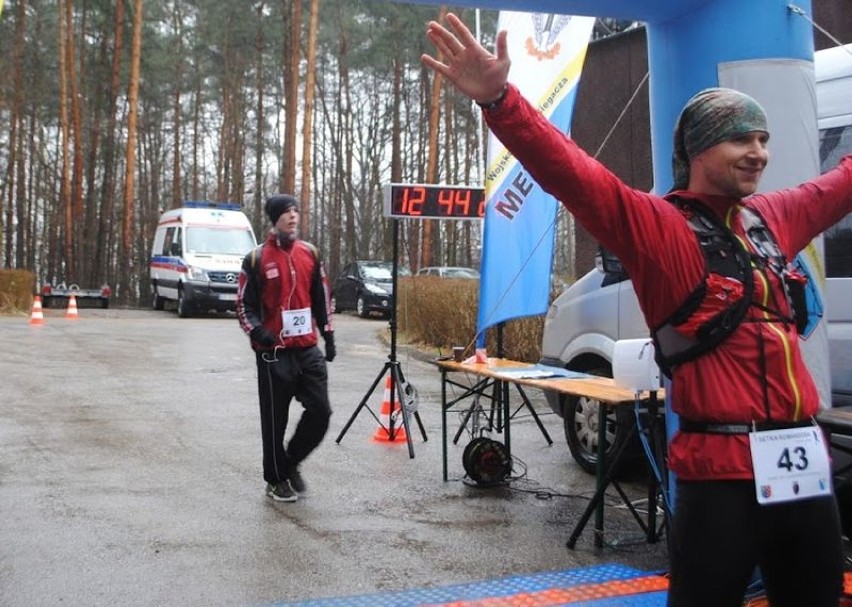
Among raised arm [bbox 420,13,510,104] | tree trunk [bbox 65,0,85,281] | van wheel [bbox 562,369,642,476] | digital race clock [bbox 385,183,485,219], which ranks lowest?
van wheel [bbox 562,369,642,476]

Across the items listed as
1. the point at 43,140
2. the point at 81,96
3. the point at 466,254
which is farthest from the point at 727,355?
the point at 43,140

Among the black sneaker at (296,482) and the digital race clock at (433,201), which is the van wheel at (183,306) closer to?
the digital race clock at (433,201)

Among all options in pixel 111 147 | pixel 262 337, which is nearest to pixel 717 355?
pixel 262 337

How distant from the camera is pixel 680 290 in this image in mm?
2205

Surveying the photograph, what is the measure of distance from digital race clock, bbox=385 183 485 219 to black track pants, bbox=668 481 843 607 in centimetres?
552

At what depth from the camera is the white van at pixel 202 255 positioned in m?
22.3

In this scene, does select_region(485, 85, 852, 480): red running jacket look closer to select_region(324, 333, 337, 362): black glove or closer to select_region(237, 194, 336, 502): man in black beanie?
select_region(237, 194, 336, 502): man in black beanie

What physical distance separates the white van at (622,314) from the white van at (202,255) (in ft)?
52.7

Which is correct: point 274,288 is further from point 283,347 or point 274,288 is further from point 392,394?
point 392,394

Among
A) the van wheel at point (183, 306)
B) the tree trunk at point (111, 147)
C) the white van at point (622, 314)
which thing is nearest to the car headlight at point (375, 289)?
the van wheel at point (183, 306)

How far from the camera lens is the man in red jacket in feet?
6.94

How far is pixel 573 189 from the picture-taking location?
2104 millimetres

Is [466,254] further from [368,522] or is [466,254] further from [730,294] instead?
[730,294]

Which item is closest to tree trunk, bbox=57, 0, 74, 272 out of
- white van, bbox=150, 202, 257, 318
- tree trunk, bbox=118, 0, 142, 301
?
tree trunk, bbox=118, 0, 142, 301
